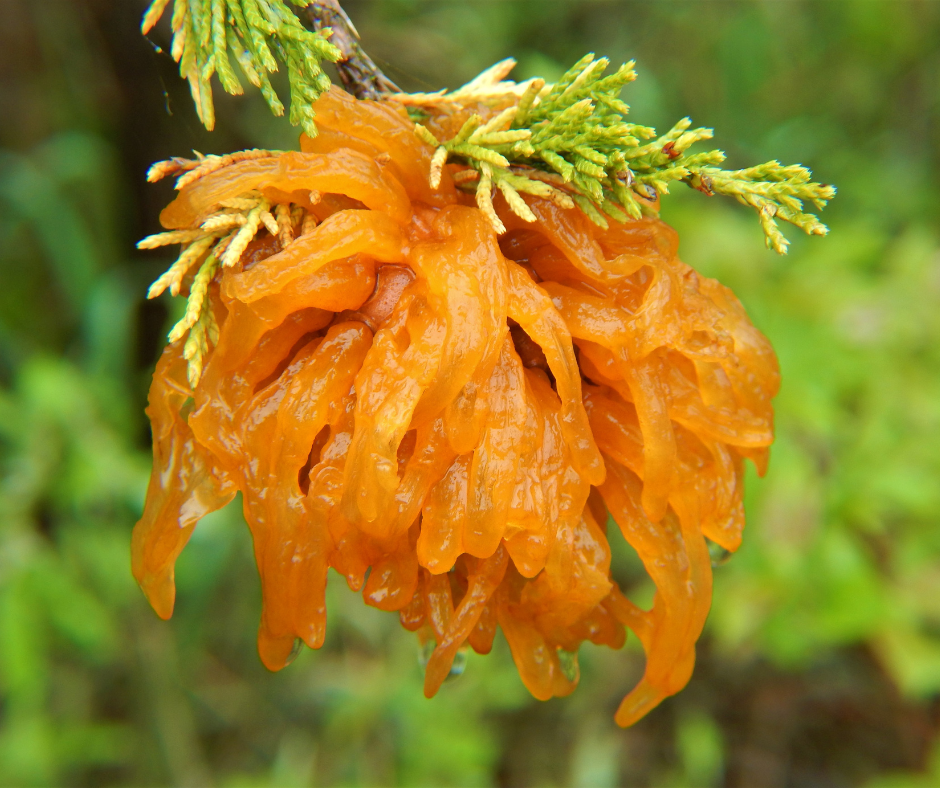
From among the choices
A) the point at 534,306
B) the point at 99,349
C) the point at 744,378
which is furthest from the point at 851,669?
the point at 99,349

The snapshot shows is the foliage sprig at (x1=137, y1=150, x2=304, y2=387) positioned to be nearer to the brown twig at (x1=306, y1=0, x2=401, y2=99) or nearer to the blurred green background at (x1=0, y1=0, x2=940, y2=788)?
the brown twig at (x1=306, y1=0, x2=401, y2=99)

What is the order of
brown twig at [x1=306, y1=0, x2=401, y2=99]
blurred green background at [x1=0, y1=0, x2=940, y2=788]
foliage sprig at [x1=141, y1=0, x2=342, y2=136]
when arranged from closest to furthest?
1. foliage sprig at [x1=141, y1=0, x2=342, y2=136]
2. brown twig at [x1=306, y1=0, x2=401, y2=99]
3. blurred green background at [x1=0, y1=0, x2=940, y2=788]

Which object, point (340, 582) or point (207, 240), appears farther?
point (340, 582)

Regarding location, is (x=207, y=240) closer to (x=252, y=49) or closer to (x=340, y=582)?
(x=252, y=49)

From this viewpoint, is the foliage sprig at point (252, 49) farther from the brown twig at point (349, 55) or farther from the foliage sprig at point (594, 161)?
the foliage sprig at point (594, 161)

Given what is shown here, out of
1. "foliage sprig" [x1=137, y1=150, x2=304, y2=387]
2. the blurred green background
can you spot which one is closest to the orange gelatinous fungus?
"foliage sprig" [x1=137, y1=150, x2=304, y2=387]

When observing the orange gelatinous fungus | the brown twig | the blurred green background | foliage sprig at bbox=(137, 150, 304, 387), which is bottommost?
the blurred green background

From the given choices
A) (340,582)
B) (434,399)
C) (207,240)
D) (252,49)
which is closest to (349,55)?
(252,49)
